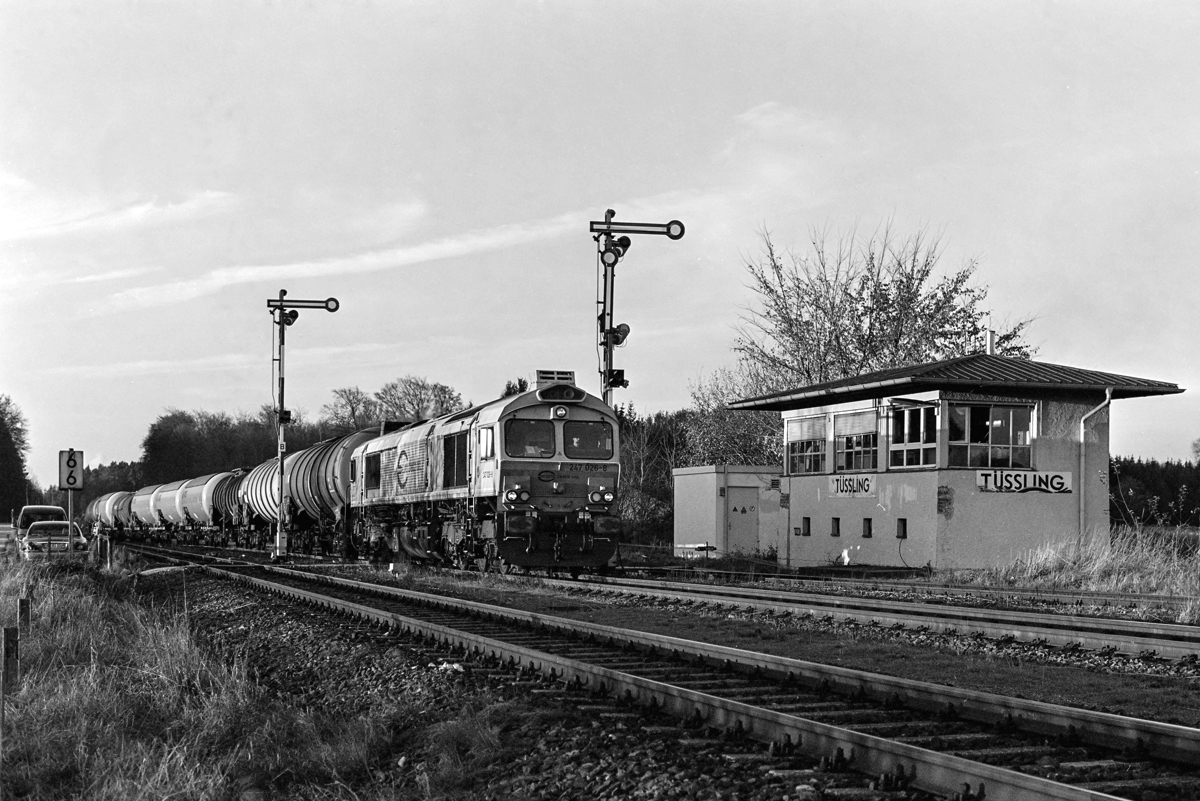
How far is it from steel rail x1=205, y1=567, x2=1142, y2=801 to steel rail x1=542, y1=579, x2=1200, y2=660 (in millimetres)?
3563

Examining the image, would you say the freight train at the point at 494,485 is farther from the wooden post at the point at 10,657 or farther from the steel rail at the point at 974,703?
the wooden post at the point at 10,657

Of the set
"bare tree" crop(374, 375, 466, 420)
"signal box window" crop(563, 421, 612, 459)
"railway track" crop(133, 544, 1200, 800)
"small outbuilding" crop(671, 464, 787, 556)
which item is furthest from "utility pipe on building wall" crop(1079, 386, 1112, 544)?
"bare tree" crop(374, 375, 466, 420)

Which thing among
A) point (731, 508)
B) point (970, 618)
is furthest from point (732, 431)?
point (970, 618)

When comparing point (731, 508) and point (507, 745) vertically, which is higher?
point (731, 508)

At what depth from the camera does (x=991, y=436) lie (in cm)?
2430

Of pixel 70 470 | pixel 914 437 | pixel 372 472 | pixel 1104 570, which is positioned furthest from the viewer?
pixel 372 472

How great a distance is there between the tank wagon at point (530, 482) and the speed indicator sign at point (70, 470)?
22.3 ft

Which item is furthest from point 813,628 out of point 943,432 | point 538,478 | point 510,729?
point 943,432

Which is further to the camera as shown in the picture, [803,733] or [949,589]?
[949,589]

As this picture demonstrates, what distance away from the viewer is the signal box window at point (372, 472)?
26.2 meters

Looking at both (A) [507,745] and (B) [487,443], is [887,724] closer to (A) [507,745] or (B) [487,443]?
(A) [507,745]

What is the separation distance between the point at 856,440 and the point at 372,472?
10.9 meters

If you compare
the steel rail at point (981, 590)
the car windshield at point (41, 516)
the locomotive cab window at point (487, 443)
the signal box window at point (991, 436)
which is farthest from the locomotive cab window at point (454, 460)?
the car windshield at point (41, 516)

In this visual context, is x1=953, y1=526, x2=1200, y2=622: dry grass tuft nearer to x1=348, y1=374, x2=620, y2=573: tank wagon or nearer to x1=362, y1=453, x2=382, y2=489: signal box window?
x1=348, y1=374, x2=620, y2=573: tank wagon
